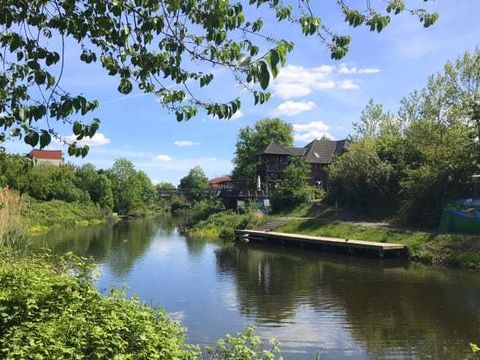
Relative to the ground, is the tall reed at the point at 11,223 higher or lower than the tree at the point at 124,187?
lower

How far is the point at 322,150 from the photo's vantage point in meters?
70.6

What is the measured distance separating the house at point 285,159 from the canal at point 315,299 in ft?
104

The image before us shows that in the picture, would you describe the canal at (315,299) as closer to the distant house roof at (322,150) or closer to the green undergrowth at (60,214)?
the green undergrowth at (60,214)

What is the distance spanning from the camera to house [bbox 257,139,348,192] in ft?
207

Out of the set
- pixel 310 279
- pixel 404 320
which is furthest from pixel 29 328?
pixel 310 279

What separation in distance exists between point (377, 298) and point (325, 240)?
1469 cm

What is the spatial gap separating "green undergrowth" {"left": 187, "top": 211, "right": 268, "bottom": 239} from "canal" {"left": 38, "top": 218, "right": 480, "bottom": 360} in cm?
1358

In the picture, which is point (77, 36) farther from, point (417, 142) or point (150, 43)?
point (417, 142)

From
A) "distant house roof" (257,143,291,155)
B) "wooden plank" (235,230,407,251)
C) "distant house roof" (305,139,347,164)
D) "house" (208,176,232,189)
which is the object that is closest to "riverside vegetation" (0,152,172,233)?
"house" (208,176,232,189)

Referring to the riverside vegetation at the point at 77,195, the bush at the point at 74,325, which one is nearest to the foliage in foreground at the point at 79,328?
the bush at the point at 74,325

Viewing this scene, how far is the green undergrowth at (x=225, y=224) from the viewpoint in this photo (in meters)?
45.3

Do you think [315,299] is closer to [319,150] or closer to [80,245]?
[80,245]

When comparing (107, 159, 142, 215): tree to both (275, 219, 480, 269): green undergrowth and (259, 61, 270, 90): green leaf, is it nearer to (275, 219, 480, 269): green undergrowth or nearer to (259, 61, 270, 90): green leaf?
(275, 219, 480, 269): green undergrowth

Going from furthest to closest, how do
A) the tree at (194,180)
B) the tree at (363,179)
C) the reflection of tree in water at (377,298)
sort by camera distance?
1. the tree at (194,180)
2. the tree at (363,179)
3. the reflection of tree in water at (377,298)
